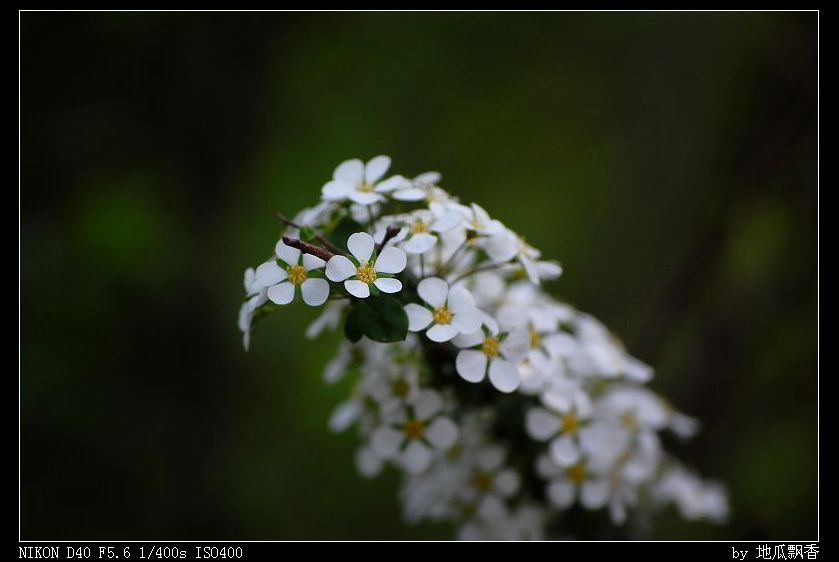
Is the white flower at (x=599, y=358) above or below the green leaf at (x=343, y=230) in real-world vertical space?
below

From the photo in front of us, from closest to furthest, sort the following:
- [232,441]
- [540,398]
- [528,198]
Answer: [540,398]
[232,441]
[528,198]

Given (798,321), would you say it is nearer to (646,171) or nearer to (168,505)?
(646,171)

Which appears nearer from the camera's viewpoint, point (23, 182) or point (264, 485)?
point (23, 182)

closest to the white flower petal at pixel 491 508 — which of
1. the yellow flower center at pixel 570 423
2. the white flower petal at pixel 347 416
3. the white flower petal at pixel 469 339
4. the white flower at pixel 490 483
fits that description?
the white flower at pixel 490 483

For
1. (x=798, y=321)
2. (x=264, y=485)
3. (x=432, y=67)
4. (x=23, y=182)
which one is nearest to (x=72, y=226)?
(x=23, y=182)

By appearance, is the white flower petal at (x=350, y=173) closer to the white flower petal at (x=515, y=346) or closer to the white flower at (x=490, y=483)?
the white flower petal at (x=515, y=346)

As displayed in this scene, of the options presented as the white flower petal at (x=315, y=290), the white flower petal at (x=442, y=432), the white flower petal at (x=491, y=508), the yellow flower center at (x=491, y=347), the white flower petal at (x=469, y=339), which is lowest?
Answer: the white flower petal at (x=491, y=508)
